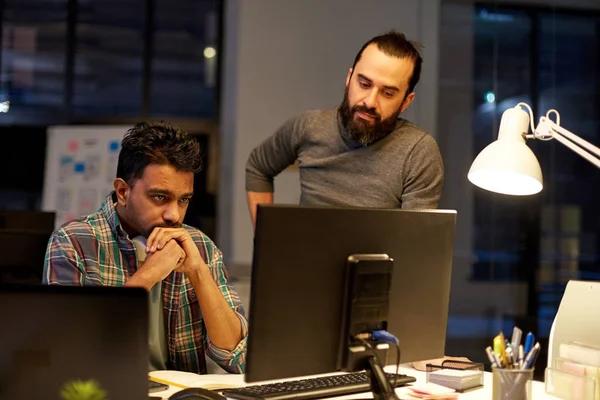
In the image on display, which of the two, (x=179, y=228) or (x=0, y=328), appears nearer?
(x=0, y=328)

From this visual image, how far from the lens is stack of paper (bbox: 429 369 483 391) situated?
5.76ft

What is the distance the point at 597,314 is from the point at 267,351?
2.74ft

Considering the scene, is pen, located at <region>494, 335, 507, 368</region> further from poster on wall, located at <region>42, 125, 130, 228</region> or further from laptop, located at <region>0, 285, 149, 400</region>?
poster on wall, located at <region>42, 125, 130, 228</region>

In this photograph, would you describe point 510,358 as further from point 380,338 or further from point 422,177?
point 422,177

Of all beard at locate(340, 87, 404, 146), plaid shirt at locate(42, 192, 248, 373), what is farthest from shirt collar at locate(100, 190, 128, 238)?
beard at locate(340, 87, 404, 146)

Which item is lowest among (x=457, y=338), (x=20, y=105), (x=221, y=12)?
(x=457, y=338)

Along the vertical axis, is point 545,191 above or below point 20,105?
below

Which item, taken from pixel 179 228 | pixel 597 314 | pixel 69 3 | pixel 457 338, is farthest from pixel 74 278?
pixel 69 3

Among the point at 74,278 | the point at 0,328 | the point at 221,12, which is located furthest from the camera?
the point at 221,12

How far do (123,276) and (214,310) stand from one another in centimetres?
25

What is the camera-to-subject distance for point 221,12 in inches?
213

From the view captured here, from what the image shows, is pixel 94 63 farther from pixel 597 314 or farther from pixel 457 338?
pixel 597 314

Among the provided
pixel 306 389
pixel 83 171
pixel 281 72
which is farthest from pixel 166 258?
pixel 83 171

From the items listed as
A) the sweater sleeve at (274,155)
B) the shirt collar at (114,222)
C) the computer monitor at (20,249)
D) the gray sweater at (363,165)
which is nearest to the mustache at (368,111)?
the gray sweater at (363,165)
